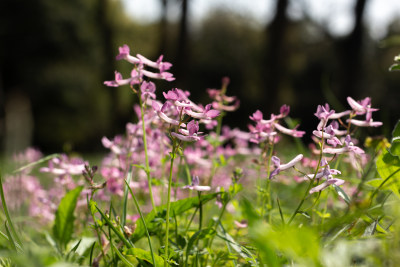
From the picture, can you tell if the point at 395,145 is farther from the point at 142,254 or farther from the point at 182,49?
the point at 182,49

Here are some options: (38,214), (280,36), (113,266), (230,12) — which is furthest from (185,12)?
(113,266)

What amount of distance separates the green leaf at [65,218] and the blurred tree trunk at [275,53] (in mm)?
9832

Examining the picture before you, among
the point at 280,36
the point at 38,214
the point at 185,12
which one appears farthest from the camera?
the point at 185,12

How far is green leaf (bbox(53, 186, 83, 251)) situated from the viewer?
126 cm

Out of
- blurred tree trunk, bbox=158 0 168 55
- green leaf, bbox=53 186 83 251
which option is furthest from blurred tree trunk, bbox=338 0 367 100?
green leaf, bbox=53 186 83 251

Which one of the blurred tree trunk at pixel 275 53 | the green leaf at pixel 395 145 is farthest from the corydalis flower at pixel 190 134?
the blurred tree trunk at pixel 275 53

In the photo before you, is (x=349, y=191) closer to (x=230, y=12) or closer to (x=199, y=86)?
(x=199, y=86)

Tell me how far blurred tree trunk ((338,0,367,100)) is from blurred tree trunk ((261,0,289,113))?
175cm

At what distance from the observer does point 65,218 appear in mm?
1278

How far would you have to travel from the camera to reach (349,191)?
1.76 meters

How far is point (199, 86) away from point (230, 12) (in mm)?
5466

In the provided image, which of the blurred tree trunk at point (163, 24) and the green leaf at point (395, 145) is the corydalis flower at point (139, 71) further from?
the blurred tree trunk at point (163, 24)

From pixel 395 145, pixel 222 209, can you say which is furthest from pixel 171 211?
pixel 395 145

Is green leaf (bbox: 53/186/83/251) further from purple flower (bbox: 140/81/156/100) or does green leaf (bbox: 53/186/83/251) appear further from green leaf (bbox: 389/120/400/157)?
green leaf (bbox: 389/120/400/157)
